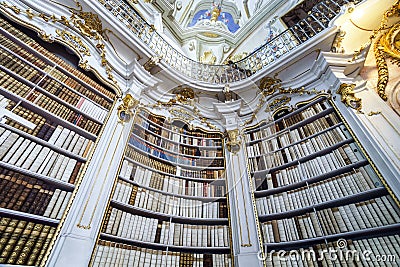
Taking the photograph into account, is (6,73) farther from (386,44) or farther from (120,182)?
(386,44)

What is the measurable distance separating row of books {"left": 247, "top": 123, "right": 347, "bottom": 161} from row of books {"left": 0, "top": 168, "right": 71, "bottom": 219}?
8.53ft

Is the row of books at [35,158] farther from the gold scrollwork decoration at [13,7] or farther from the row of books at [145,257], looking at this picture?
the gold scrollwork decoration at [13,7]

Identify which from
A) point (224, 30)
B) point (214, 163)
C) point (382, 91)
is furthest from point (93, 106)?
point (224, 30)

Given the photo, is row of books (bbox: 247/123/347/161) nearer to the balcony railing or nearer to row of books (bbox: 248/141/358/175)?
row of books (bbox: 248/141/358/175)

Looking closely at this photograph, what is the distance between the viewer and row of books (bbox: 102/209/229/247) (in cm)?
209

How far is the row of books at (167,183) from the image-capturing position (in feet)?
8.22

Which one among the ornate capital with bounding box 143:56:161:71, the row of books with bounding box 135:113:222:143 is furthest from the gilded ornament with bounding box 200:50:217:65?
the row of books with bounding box 135:113:222:143

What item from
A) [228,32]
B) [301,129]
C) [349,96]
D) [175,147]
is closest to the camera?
[349,96]

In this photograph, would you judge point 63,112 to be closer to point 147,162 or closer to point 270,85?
point 147,162

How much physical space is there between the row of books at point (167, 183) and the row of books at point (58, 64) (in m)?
0.98

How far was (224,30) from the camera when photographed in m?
7.29

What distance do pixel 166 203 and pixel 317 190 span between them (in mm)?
1860

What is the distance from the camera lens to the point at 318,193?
7.45ft

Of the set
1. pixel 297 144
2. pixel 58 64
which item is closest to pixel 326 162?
pixel 297 144
